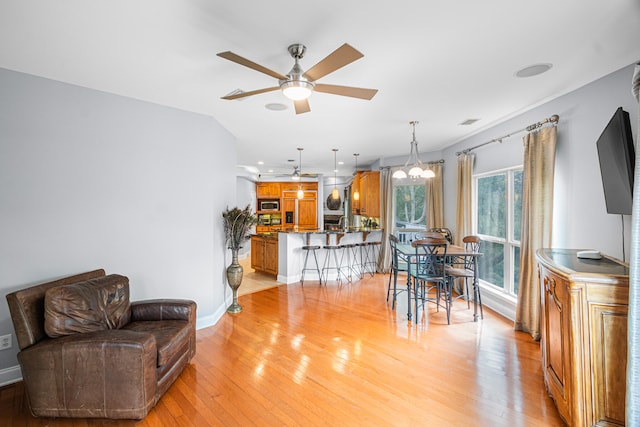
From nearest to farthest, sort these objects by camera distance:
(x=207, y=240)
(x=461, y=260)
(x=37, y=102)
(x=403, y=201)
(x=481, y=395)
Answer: (x=481, y=395)
(x=37, y=102)
(x=207, y=240)
(x=461, y=260)
(x=403, y=201)

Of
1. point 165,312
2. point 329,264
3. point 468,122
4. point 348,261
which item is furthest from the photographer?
point 348,261

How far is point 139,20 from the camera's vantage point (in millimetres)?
1851

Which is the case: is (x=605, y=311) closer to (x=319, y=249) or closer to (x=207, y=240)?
(x=207, y=240)

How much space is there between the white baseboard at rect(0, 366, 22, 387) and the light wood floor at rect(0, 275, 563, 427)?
111mm

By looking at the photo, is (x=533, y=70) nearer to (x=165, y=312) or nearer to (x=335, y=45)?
(x=335, y=45)

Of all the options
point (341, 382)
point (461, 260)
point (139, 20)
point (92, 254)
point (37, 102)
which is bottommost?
point (341, 382)

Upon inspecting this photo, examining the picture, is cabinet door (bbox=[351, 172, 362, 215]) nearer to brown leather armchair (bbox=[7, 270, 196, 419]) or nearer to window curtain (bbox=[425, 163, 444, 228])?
window curtain (bbox=[425, 163, 444, 228])

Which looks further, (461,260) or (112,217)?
(461,260)

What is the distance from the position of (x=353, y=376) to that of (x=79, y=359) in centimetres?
217

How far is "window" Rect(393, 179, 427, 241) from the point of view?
6383 millimetres

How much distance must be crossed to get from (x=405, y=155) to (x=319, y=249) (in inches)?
114

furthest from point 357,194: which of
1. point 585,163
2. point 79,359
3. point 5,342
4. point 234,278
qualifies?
point 5,342

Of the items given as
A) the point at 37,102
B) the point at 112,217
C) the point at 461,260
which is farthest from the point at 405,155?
the point at 37,102

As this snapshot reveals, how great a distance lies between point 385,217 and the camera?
6562mm
